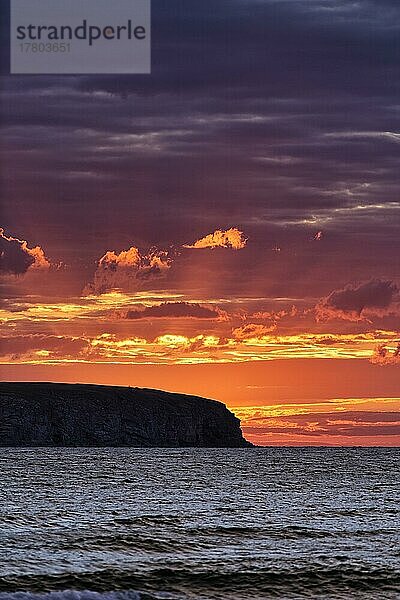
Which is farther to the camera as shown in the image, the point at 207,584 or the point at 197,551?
the point at 197,551

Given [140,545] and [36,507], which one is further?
[36,507]

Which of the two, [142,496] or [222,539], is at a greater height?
[222,539]

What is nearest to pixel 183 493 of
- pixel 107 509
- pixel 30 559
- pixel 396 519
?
pixel 107 509

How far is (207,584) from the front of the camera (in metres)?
Result: 32.1

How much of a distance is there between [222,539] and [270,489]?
59671 millimetres

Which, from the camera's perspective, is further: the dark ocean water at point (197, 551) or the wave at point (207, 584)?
the dark ocean water at point (197, 551)

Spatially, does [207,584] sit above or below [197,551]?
above

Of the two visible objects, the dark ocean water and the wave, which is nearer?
the wave

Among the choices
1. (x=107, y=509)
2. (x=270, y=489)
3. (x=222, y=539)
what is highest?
(x=222, y=539)

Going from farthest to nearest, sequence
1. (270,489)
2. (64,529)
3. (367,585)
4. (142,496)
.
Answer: (270,489), (142,496), (64,529), (367,585)

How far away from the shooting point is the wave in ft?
99.2

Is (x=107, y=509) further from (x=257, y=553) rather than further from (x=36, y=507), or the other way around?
(x=257, y=553)

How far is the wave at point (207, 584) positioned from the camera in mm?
30234

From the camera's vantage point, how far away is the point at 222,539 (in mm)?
45000
